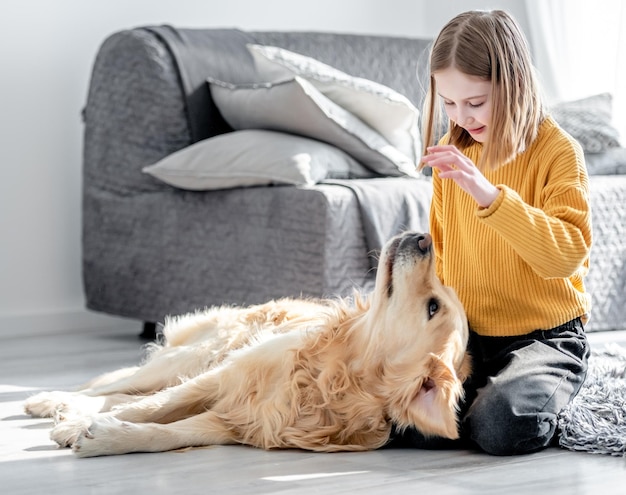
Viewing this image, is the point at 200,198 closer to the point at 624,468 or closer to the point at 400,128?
the point at 400,128

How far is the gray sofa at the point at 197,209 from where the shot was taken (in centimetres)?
297

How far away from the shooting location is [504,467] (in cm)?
180

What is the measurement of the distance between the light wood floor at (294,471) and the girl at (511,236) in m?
0.09

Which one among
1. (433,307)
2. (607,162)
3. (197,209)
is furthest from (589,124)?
(433,307)

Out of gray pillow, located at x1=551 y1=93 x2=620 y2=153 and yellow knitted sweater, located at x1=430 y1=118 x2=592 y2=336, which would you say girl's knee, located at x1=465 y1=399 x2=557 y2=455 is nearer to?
yellow knitted sweater, located at x1=430 y1=118 x2=592 y2=336

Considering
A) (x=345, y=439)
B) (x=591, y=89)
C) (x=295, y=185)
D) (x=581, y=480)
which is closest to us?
(x=581, y=480)

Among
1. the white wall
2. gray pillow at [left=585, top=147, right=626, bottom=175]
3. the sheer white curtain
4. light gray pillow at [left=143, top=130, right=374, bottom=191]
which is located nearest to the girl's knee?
light gray pillow at [left=143, top=130, right=374, bottom=191]

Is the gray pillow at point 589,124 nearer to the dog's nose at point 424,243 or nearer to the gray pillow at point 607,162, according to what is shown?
the gray pillow at point 607,162

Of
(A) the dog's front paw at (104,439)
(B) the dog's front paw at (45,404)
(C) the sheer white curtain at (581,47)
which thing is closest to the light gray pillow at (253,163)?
(B) the dog's front paw at (45,404)

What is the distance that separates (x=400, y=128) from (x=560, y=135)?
1.33 meters

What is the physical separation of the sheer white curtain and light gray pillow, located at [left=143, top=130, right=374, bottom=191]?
4.89 ft

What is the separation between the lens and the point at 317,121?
3.18m

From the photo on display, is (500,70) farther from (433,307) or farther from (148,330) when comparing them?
(148,330)

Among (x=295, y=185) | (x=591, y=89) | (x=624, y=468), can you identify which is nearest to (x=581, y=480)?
(x=624, y=468)
